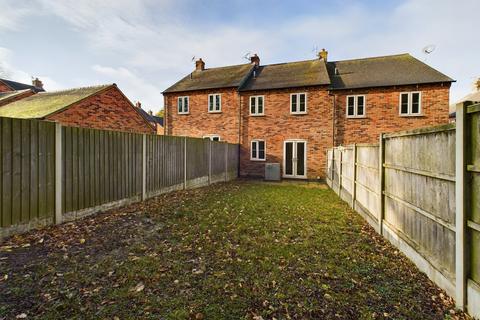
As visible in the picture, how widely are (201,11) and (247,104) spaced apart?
6787mm

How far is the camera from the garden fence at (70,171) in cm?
415

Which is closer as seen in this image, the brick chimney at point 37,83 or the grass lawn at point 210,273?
the grass lawn at point 210,273

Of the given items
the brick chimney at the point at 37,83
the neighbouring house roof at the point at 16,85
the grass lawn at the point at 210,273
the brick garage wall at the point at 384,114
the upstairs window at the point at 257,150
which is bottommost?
the grass lawn at the point at 210,273

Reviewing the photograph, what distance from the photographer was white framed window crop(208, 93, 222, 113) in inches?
685

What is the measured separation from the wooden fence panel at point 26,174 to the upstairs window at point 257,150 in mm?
12573

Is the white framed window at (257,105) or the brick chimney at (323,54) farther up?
the brick chimney at (323,54)

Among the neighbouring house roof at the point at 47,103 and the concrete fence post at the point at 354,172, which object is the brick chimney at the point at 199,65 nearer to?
the neighbouring house roof at the point at 47,103

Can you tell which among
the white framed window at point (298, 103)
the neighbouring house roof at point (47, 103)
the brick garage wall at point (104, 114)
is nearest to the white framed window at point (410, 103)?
the white framed window at point (298, 103)

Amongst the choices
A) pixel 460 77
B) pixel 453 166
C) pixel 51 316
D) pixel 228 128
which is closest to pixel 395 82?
pixel 460 77

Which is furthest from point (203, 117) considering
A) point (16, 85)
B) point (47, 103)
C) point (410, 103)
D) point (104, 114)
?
point (16, 85)

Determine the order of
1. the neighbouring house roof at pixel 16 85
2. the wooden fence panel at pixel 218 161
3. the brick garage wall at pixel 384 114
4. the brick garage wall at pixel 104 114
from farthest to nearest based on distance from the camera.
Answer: the neighbouring house roof at pixel 16 85 < the brick garage wall at pixel 104 114 < the brick garage wall at pixel 384 114 < the wooden fence panel at pixel 218 161

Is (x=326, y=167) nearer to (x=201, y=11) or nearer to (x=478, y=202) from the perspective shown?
(x=201, y=11)

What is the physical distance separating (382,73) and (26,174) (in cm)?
1846

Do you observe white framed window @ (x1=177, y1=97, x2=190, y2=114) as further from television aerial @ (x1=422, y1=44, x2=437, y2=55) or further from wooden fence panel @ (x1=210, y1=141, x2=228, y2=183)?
television aerial @ (x1=422, y1=44, x2=437, y2=55)
